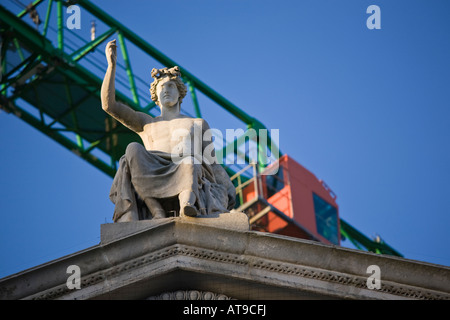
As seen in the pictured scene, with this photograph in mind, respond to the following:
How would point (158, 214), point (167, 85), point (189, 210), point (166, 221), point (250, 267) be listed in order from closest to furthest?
1. point (250, 267)
2. point (166, 221)
3. point (189, 210)
4. point (158, 214)
5. point (167, 85)

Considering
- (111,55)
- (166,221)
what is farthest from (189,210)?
(111,55)

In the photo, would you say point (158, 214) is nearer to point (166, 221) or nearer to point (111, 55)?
point (166, 221)

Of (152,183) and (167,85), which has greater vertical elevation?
(167,85)

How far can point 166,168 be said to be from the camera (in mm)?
19094

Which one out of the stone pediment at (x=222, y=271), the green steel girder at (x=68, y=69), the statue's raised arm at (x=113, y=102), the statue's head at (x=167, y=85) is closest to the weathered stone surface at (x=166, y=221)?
the stone pediment at (x=222, y=271)

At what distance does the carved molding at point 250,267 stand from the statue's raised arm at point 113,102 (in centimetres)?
361

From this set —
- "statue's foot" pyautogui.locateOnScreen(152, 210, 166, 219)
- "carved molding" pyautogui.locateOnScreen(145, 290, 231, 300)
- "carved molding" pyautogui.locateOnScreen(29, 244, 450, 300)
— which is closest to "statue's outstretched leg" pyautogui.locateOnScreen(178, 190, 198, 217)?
"statue's foot" pyautogui.locateOnScreen(152, 210, 166, 219)

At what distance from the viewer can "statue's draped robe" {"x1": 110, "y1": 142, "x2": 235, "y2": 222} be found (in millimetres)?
18781

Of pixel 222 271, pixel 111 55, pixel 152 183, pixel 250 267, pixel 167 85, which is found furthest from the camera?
pixel 167 85

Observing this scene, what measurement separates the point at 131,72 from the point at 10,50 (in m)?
4.74

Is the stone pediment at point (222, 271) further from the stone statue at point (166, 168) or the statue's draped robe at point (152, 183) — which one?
the statue's draped robe at point (152, 183)

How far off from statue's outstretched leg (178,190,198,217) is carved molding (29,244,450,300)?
26.0 inches

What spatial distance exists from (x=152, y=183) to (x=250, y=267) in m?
2.40
